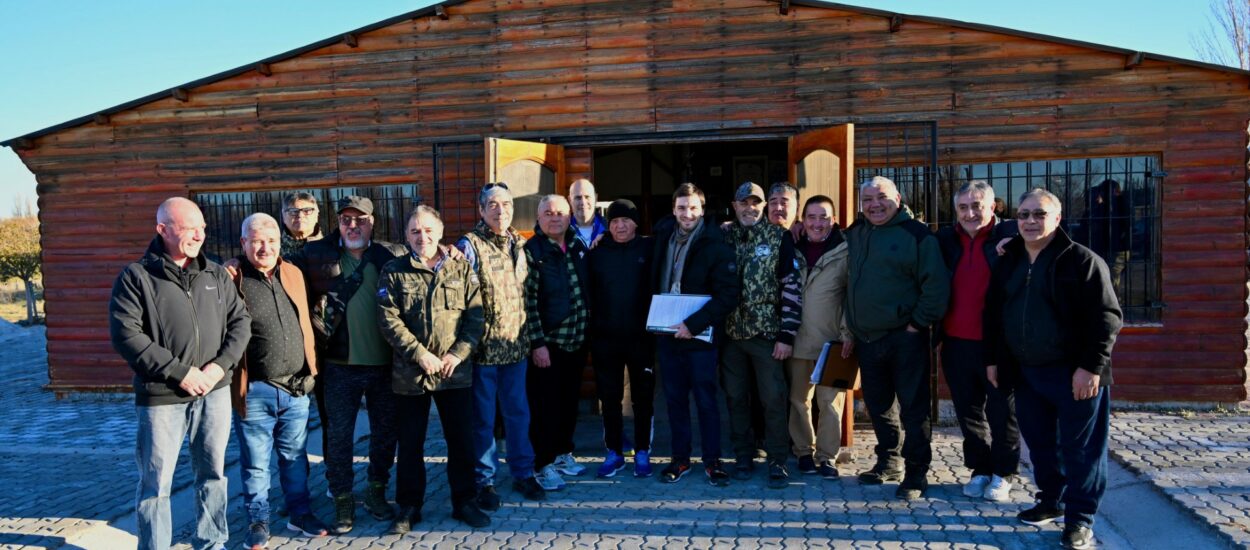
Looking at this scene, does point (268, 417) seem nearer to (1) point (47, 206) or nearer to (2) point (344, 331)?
(2) point (344, 331)

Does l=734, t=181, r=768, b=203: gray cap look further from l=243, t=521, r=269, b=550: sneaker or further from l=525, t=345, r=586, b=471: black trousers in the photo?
l=243, t=521, r=269, b=550: sneaker

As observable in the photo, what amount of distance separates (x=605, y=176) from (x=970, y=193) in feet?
24.5

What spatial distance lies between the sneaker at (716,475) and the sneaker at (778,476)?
0.88 ft

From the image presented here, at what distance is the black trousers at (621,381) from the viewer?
185 inches

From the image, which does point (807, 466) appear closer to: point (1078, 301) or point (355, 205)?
point (1078, 301)

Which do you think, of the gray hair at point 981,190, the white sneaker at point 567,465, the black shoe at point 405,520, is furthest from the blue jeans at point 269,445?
the gray hair at point 981,190

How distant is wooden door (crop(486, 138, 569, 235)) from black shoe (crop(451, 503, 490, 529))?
283 centimetres

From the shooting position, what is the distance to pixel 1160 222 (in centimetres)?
618

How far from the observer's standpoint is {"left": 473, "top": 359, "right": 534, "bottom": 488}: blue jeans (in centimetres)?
418

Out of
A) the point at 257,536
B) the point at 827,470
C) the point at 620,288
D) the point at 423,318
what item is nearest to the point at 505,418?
the point at 423,318

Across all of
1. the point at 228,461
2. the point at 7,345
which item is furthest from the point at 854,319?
the point at 7,345

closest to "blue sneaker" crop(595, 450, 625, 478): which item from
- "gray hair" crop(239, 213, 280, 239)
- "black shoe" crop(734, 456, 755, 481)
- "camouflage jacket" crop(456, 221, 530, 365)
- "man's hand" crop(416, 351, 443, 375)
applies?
"black shoe" crop(734, 456, 755, 481)

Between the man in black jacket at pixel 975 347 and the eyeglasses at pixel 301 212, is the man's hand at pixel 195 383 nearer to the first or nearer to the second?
the eyeglasses at pixel 301 212

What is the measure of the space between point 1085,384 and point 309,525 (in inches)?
155
